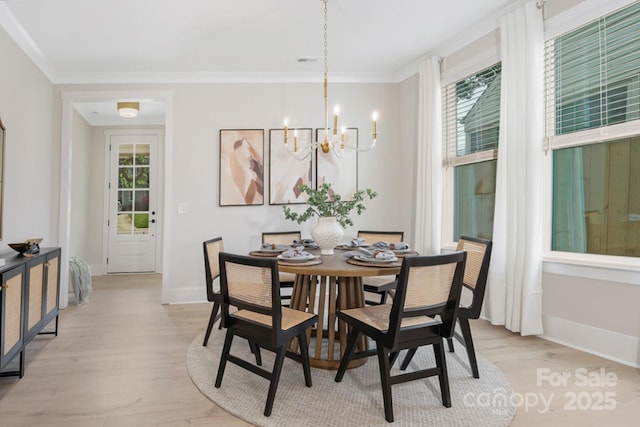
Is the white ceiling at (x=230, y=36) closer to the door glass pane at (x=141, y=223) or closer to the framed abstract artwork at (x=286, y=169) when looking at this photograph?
the framed abstract artwork at (x=286, y=169)

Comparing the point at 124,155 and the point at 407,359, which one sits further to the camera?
the point at 124,155

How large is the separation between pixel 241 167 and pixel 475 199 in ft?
8.35

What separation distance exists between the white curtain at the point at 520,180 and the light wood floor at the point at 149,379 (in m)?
0.29

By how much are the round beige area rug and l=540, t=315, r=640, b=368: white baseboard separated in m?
0.78

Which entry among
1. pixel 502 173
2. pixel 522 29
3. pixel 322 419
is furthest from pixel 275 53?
pixel 322 419

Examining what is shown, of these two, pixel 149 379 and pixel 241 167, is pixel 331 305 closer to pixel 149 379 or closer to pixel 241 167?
pixel 149 379

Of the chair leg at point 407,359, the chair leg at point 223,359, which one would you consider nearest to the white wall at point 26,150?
the chair leg at point 223,359

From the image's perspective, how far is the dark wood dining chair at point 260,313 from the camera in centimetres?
178

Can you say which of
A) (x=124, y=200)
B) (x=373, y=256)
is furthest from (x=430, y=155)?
(x=124, y=200)

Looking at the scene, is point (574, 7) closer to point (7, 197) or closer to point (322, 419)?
point (322, 419)

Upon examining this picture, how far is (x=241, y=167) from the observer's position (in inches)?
163

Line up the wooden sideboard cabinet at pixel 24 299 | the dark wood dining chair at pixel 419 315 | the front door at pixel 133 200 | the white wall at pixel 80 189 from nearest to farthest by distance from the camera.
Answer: the dark wood dining chair at pixel 419 315 → the wooden sideboard cabinet at pixel 24 299 → the white wall at pixel 80 189 → the front door at pixel 133 200

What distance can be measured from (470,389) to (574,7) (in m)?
2.72

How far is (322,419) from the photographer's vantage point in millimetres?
1756
